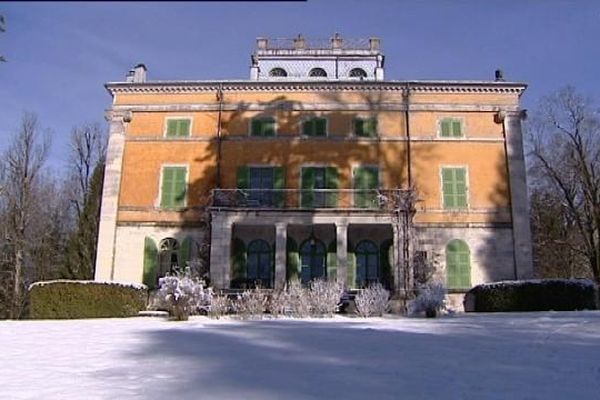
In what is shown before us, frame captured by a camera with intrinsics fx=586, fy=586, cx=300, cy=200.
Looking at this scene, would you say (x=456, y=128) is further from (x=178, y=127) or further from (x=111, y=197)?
(x=111, y=197)

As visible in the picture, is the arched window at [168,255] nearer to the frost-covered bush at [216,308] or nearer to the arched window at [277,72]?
the frost-covered bush at [216,308]

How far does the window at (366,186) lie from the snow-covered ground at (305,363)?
40.1 ft

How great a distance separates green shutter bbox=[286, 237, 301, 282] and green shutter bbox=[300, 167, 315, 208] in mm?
1607

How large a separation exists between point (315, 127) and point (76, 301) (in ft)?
39.0

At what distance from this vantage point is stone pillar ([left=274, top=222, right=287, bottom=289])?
21.6m

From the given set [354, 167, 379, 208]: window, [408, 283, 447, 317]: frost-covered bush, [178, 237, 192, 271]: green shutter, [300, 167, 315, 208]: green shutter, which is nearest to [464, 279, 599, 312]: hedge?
[408, 283, 447, 317]: frost-covered bush

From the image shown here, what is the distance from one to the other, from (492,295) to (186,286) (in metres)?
10.7

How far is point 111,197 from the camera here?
955 inches

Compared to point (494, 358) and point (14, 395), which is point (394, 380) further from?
point (14, 395)

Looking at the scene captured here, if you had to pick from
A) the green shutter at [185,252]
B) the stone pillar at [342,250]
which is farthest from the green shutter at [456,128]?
the green shutter at [185,252]

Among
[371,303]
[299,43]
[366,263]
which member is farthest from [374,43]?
[371,303]

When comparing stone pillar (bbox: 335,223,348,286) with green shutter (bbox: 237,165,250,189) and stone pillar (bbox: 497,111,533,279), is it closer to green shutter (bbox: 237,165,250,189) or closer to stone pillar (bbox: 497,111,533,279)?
green shutter (bbox: 237,165,250,189)

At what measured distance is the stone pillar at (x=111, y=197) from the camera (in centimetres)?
2350

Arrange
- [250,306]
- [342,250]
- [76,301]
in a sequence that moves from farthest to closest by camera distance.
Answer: [342,250]
[76,301]
[250,306]
